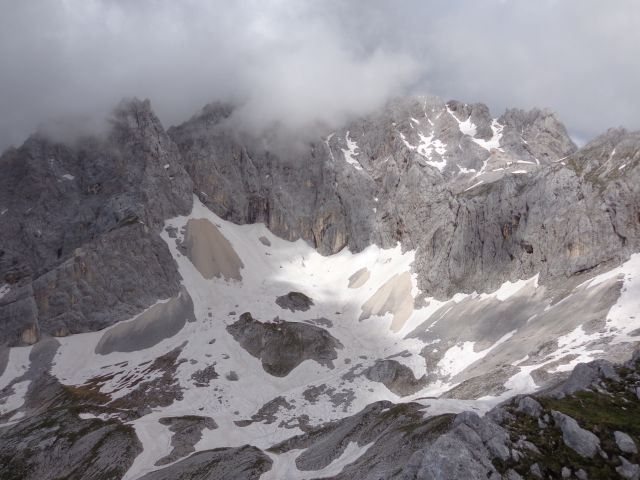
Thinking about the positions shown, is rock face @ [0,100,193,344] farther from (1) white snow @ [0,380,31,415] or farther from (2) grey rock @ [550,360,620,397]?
(2) grey rock @ [550,360,620,397]

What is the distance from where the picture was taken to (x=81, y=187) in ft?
502

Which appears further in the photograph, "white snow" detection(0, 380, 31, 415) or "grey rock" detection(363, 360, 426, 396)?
"white snow" detection(0, 380, 31, 415)

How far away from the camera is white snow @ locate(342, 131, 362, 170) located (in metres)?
181

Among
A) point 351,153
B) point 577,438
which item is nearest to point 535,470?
point 577,438

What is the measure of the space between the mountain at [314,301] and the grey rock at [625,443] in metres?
0.16

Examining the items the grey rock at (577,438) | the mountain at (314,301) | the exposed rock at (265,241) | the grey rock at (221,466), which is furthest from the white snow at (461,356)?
the exposed rock at (265,241)

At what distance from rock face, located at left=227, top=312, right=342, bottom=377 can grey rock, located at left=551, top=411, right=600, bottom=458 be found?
68.2 m

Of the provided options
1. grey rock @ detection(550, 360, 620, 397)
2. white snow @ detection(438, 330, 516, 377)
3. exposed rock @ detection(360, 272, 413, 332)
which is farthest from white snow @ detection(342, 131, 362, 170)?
grey rock @ detection(550, 360, 620, 397)

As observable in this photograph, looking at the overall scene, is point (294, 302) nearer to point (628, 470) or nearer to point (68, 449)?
point (68, 449)

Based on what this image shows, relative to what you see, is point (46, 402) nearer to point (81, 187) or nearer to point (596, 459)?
point (81, 187)

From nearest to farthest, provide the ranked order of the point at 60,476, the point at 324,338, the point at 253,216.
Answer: the point at 60,476 → the point at 324,338 → the point at 253,216

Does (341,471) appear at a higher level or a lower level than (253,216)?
lower

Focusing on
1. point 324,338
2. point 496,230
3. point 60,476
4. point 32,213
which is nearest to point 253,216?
point 32,213

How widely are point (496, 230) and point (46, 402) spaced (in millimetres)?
86845
